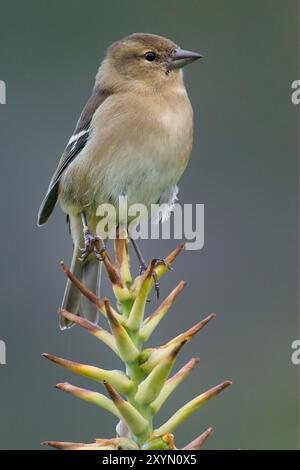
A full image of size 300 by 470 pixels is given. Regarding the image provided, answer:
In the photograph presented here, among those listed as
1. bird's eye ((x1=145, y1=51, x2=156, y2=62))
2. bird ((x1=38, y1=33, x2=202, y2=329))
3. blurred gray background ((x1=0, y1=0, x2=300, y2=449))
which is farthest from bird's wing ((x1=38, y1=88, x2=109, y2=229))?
blurred gray background ((x1=0, y1=0, x2=300, y2=449))

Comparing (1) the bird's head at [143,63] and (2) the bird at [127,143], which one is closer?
(2) the bird at [127,143]

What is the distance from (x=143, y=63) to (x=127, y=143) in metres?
0.43

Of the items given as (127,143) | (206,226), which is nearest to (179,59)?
(127,143)

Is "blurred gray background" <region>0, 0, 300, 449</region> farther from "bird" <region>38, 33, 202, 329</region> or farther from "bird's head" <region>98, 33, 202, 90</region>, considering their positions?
"bird's head" <region>98, 33, 202, 90</region>

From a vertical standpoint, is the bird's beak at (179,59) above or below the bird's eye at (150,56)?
below

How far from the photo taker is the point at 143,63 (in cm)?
325

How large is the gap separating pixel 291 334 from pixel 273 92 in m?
1.89

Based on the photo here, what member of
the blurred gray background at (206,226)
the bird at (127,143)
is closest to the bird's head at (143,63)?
the bird at (127,143)

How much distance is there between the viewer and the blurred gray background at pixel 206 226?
4516 millimetres

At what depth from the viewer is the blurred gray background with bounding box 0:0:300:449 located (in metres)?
4.52

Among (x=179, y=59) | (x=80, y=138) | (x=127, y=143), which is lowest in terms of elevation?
(x=127, y=143)

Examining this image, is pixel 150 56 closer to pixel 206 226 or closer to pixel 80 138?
pixel 80 138

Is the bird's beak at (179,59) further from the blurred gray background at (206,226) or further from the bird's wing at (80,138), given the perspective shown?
the blurred gray background at (206,226)
